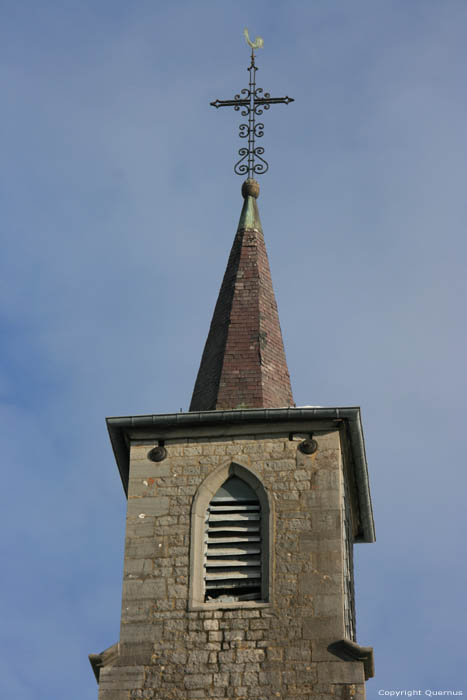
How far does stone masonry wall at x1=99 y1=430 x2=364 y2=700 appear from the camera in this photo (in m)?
20.8

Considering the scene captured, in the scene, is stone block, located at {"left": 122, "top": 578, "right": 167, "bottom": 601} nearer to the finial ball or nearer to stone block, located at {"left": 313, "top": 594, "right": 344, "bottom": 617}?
stone block, located at {"left": 313, "top": 594, "right": 344, "bottom": 617}

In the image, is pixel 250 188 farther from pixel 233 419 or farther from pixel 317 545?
pixel 317 545

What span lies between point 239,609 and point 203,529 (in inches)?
53.8

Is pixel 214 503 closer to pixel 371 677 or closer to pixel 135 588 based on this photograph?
pixel 135 588

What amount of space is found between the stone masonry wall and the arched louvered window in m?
0.28

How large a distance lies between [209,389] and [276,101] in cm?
609

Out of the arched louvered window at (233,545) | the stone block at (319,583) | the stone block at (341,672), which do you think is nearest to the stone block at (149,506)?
the arched louvered window at (233,545)

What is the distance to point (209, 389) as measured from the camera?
79.2 ft

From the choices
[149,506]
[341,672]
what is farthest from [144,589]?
[341,672]

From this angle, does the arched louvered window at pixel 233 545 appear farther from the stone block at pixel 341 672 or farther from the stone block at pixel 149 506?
the stone block at pixel 341 672

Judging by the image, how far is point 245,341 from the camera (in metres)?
24.7

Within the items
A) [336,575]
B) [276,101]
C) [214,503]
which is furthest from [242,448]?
[276,101]

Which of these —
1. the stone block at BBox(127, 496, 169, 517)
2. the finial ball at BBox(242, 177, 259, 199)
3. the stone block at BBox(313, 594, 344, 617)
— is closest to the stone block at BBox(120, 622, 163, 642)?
the stone block at BBox(127, 496, 169, 517)

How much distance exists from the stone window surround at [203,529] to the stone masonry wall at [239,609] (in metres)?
0.07
